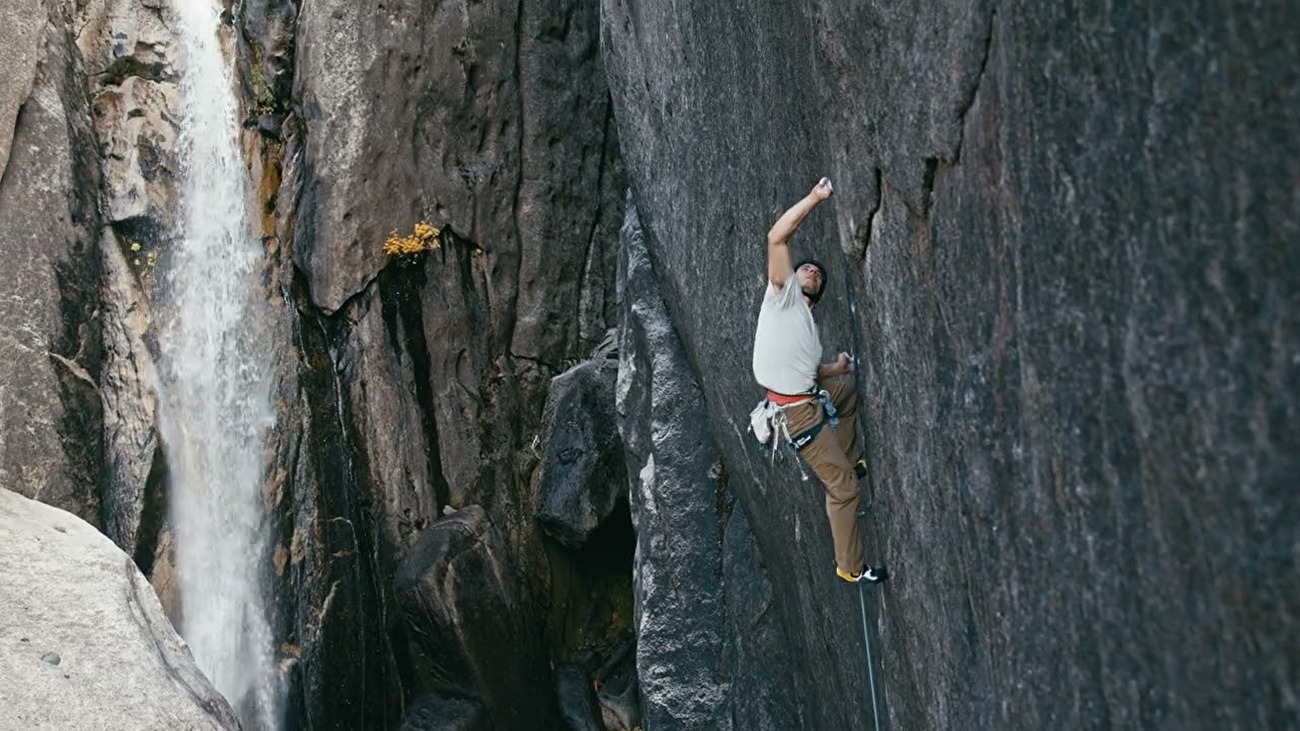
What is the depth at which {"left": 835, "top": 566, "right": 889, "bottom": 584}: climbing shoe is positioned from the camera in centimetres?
661

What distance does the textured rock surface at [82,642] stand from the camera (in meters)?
7.34

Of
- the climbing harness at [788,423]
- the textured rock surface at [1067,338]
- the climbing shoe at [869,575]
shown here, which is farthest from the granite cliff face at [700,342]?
the climbing harness at [788,423]

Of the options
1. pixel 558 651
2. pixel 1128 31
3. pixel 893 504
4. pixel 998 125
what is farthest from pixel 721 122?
pixel 558 651

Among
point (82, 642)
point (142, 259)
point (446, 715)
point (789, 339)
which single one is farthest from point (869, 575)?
point (142, 259)

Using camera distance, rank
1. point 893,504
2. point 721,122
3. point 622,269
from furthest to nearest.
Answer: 1. point 622,269
2. point 721,122
3. point 893,504

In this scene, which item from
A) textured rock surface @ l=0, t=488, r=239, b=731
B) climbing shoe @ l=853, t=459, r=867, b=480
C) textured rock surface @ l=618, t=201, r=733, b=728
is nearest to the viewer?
climbing shoe @ l=853, t=459, r=867, b=480

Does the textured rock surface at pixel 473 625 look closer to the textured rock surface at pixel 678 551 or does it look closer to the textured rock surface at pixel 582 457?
the textured rock surface at pixel 582 457

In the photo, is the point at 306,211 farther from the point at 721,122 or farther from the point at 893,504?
the point at 893,504

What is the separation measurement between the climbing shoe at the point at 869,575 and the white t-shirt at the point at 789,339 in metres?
1.13

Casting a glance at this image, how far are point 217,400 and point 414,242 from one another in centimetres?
329

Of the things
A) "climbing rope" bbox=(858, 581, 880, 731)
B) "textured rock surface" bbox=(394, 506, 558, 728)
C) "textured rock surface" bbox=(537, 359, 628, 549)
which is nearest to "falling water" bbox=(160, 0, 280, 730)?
"textured rock surface" bbox=(394, 506, 558, 728)

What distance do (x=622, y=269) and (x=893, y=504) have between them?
7958 millimetres

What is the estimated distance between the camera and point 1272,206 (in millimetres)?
2998

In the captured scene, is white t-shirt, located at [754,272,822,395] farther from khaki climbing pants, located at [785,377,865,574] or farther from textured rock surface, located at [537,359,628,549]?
textured rock surface, located at [537,359,628,549]
